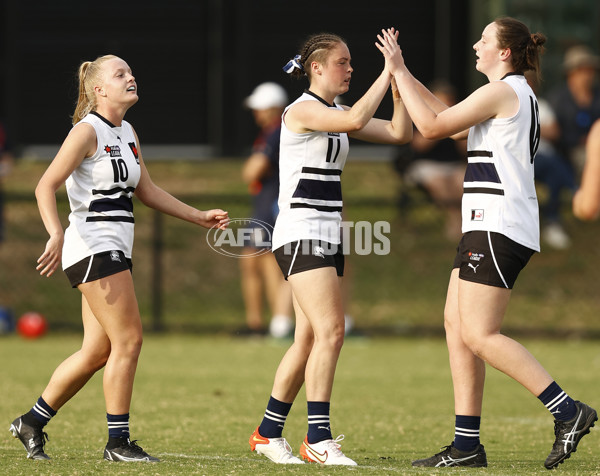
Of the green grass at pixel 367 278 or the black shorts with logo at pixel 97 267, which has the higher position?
the black shorts with logo at pixel 97 267

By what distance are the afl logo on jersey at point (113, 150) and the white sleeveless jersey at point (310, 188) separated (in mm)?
823

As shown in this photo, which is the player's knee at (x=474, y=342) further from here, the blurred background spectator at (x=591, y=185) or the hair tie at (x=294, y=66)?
the hair tie at (x=294, y=66)

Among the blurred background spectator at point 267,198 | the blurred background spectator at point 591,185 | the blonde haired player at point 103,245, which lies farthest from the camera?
the blurred background spectator at point 267,198

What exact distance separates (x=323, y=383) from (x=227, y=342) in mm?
6818

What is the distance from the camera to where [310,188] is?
19.5ft

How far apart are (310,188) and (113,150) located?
986 mm

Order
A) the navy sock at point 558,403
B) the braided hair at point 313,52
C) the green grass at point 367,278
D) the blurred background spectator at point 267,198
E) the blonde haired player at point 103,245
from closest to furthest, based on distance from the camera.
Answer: the navy sock at point 558,403 → the blonde haired player at point 103,245 → the braided hair at point 313,52 → the blurred background spectator at point 267,198 → the green grass at point 367,278

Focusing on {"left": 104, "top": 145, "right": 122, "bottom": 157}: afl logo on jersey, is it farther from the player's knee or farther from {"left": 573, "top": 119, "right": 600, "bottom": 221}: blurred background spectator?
{"left": 573, "top": 119, "right": 600, "bottom": 221}: blurred background spectator

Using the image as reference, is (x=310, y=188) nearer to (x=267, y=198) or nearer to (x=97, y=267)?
(x=97, y=267)

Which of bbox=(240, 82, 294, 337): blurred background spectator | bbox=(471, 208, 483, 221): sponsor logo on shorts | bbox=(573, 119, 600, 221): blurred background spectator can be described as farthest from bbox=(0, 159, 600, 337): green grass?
bbox=(573, 119, 600, 221): blurred background spectator

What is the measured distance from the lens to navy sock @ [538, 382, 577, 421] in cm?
563

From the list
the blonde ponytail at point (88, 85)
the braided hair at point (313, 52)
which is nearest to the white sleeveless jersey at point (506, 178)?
the braided hair at point (313, 52)

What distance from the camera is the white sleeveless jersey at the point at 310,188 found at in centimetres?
592

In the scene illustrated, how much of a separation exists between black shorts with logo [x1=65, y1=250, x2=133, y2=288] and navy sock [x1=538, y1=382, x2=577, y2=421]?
2.14m
